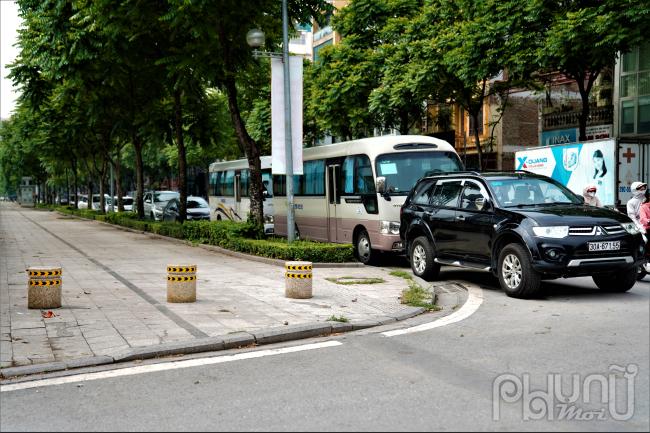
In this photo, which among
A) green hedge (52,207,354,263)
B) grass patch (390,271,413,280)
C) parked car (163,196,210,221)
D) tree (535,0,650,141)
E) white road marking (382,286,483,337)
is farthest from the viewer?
parked car (163,196,210,221)

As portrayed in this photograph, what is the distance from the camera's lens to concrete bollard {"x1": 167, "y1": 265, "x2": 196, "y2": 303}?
9.86 metres

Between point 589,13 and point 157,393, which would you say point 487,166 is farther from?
point 157,393

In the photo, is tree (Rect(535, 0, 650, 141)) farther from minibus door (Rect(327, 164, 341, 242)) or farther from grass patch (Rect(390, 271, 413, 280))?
grass patch (Rect(390, 271, 413, 280))

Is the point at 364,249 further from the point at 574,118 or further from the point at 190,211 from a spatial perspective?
the point at 190,211

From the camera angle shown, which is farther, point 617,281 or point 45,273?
point 617,281

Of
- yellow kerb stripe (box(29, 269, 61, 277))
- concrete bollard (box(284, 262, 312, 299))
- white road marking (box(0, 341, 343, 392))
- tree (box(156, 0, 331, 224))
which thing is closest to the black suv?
concrete bollard (box(284, 262, 312, 299))

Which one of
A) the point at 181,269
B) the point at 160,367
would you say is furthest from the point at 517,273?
the point at 160,367

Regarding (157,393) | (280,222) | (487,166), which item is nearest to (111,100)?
(280,222)

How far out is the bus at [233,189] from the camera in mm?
25781

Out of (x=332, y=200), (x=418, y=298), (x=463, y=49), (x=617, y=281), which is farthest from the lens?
(x=463, y=49)

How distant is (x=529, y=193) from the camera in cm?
1089

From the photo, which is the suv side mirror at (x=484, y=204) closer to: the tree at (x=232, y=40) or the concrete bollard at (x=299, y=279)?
the concrete bollard at (x=299, y=279)

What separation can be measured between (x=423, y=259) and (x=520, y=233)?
9.47 feet

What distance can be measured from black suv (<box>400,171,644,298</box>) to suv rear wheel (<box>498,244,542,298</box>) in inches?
0.5
